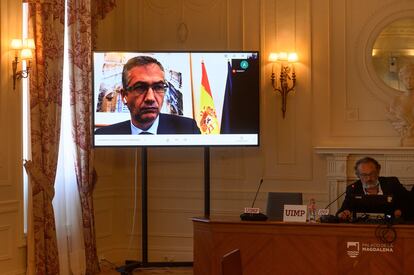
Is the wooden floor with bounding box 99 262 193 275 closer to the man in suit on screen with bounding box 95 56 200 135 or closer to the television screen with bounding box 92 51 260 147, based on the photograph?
the television screen with bounding box 92 51 260 147

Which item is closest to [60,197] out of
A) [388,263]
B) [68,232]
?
[68,232]

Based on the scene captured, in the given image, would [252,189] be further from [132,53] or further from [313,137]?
[132,53]

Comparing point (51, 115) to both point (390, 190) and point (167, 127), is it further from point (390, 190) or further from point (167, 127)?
point (390, 190)

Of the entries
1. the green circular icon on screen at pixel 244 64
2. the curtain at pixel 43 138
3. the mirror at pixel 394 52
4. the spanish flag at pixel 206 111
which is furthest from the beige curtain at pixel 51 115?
the mirror at pixel 394 52

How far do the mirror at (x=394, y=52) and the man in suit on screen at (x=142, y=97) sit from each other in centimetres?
248

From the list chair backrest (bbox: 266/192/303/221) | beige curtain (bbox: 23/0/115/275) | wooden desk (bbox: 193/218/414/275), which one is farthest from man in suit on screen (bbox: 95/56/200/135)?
wooden desk (bbox: 193/218/414/275)

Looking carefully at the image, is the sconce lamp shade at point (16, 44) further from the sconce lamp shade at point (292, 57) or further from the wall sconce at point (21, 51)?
the sconce lamp shade at point (292, 57)

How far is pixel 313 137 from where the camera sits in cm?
684

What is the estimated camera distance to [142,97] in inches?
249

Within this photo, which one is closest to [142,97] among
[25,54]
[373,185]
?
[25,54]

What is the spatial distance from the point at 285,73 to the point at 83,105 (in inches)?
89.9

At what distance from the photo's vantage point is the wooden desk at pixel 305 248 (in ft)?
14.4

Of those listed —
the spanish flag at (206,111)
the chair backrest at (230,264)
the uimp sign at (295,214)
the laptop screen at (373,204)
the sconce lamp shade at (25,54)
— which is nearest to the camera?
the chair backrest at (230,264)

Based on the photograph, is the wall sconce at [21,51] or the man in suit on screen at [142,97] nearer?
the wall sconce at [21,51]
